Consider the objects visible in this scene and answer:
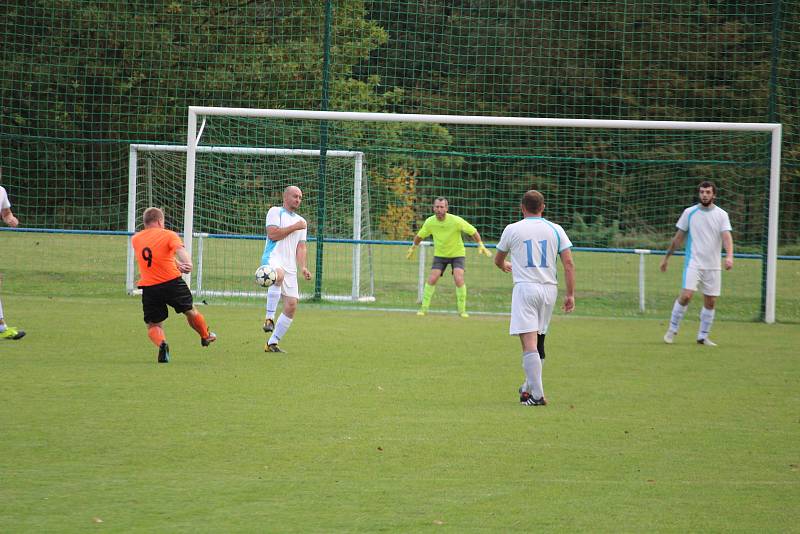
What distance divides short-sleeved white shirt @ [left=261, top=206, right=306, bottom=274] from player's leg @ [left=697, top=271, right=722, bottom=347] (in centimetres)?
546

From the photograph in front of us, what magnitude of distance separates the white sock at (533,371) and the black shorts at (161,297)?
13.4 ft

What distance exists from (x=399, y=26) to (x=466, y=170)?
6.07 metres

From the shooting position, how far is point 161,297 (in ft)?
36.5

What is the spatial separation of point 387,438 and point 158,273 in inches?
180

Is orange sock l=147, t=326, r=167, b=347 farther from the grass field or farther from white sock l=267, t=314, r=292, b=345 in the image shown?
white sock l=267, t=314, r=292, b=345

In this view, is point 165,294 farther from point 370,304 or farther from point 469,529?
point 370,304

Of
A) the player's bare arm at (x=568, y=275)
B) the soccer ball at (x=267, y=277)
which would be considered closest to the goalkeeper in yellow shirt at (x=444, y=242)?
the soccer ball at (x=267, y=277)

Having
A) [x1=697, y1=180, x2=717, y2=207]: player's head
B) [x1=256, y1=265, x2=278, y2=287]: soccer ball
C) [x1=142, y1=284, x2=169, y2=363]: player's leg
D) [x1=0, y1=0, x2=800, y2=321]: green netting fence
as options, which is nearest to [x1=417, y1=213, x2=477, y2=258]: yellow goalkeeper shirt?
[x1=697, y1=180, x2=717, y2=207]: player's head

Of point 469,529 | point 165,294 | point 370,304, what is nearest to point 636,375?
point 165,294

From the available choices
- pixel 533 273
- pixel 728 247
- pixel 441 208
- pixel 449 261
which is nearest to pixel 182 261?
pixel 533 273

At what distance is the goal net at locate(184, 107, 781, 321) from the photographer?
58.9 ft

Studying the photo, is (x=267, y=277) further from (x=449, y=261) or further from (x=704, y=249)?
(x=449, y=261)

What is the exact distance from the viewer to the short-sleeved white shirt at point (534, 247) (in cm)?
894

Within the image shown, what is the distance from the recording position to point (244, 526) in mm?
5129
